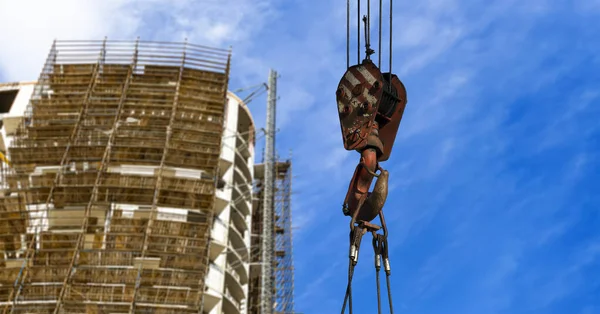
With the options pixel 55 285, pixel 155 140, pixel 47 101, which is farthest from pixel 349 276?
pixel 47 101

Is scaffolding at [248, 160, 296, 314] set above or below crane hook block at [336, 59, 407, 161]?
above

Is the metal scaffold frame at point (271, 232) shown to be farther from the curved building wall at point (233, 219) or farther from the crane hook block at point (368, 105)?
the crane hook block at point (368, 105)

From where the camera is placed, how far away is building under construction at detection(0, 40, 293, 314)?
158ft

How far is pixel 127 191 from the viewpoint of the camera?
53.7 m

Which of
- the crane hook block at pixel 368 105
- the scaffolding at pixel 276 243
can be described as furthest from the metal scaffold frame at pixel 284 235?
the crane hook block at pixel 368 105

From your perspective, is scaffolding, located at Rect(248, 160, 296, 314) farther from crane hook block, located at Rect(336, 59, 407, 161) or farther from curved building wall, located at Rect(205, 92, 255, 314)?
crane hook block, located at Rect(336, 59, 407, 161)

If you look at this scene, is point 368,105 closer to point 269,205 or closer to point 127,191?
point 127,191

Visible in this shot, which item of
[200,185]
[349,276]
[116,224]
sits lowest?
[349,276]

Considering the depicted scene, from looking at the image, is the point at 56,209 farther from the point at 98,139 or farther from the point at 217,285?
the point at 217,285

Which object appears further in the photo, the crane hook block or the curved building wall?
the curved building wall

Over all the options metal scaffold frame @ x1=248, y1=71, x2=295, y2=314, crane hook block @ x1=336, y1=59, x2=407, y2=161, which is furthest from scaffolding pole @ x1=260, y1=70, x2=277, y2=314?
crane hook block @ x1=336, y1=59, x2=407, y2=161

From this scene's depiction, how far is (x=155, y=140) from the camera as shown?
57.3m

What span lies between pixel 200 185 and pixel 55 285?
1153cm

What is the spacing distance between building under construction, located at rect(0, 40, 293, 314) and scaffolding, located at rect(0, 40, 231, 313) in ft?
0.25
